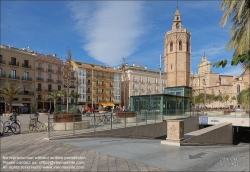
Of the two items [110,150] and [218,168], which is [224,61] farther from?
[110,150]

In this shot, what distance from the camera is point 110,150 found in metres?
7.51

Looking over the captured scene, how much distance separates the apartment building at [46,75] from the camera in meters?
54.3

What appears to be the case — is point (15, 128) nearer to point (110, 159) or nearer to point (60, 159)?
point (60, 159)

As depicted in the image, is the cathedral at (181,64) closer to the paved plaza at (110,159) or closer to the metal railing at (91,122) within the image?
the metal railing at (91,122)

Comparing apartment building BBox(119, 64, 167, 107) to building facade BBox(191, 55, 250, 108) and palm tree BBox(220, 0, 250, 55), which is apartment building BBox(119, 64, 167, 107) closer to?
building facade BBox(191, 55, 250, 108)

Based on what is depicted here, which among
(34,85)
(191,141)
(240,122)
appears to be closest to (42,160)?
(191,141)

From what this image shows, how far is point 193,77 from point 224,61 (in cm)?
9588

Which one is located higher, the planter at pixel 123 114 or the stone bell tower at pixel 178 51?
the stone bell tower at pixel 178 51

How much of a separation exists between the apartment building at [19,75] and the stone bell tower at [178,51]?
4597 cm

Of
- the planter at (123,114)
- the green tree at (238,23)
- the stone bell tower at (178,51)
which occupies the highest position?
the stone bell tower at (178,51)

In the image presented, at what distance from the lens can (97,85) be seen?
225 feet

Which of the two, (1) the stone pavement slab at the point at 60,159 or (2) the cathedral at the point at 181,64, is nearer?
(1) the stone pavement slab at the point at 60,159

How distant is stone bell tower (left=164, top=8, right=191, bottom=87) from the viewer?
75.8 meters

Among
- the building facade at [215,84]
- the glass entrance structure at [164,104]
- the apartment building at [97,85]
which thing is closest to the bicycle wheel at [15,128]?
the glass entrance structure at [164,104]
